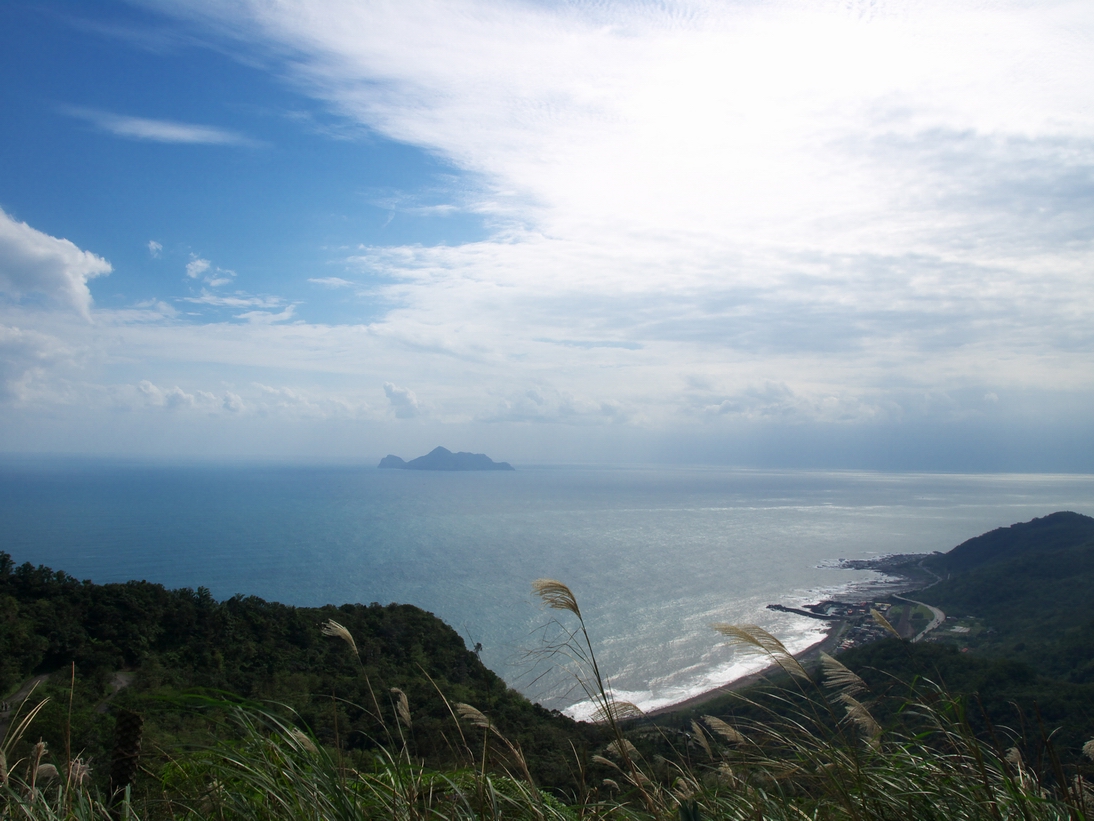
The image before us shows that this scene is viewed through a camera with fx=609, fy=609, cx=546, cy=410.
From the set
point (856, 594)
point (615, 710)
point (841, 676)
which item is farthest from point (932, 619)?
point (615, 710)

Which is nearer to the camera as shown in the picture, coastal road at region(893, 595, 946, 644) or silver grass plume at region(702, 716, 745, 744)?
silver grass plume at region(702, 716, 745, 744)

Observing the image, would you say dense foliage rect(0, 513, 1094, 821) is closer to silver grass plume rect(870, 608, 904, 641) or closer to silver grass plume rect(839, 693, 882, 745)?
silver grass plume rect(839, 693, 882, 745)

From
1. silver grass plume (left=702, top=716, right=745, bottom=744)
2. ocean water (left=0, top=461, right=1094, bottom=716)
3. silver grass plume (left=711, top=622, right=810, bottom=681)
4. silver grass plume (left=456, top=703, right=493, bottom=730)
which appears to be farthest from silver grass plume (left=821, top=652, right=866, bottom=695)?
ocean water (left=0, top=461, right=1094, bottom=716)

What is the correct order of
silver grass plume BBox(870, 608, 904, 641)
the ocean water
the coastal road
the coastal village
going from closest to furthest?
silver grass plume BBox(870, 608, 904, 641) < the ocean water < the coastal village < the coastal road

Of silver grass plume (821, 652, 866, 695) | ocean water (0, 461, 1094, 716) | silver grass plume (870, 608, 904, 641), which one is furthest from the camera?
ocean water (0, 461, 1094, 716)

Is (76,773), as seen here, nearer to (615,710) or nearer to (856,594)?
(615,710)

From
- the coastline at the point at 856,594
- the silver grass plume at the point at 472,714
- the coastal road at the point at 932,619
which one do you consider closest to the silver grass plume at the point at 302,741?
the silver grass plume at the point at 472,714

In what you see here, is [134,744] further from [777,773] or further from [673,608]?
[673,608]
